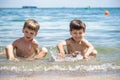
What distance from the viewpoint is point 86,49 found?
1506 millimetres

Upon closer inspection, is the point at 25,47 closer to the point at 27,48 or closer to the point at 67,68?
the point at 27,48

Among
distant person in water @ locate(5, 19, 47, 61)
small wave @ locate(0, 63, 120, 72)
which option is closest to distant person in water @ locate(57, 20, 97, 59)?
distant person in water @ locate(5, 19, 47, 61)

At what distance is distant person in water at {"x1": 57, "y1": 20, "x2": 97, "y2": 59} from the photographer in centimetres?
140

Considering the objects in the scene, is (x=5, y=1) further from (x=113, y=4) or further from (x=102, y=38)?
(x=102, y=38)

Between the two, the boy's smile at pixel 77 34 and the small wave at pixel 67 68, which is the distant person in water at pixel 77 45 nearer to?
the boy's smile at pixel 77 34

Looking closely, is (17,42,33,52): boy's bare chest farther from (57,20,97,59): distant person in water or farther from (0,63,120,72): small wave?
(0,63,120,72): small wave

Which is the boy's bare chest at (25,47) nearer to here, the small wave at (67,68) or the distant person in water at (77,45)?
the distant person in water at (77,45)

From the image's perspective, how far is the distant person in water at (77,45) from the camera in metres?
1.40

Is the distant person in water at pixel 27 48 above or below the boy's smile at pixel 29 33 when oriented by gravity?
below

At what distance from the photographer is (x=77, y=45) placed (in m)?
1.49

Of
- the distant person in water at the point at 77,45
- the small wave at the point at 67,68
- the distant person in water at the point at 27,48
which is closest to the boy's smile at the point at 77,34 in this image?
the distant person in water at the point at 77,45

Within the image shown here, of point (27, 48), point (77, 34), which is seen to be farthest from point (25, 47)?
point (77, 34)

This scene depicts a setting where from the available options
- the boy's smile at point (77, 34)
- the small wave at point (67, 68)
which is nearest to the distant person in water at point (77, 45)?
the boy's smile at point (77, 34)

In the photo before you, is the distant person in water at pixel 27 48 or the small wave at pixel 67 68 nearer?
the small wave at pixel 67 68
